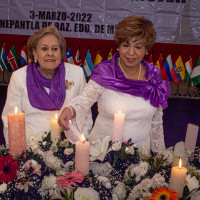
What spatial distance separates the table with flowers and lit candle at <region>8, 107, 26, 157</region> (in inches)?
1.8

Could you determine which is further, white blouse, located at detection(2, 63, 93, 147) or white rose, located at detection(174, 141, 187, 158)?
white blouse, located at detection(2, 63, 93, 147)

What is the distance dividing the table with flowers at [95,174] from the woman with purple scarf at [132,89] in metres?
0.49

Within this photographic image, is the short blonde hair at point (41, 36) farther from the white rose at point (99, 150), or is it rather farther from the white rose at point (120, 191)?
the white rose at point (120, 191)

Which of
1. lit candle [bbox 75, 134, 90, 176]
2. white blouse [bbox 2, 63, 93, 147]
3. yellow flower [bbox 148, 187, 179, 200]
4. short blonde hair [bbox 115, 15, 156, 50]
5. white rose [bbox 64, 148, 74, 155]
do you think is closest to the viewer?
yellow flower [bbox 148, 187, 179, 200]

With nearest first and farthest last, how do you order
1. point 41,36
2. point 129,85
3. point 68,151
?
1. point 68,151
2. point 129,85
3. point 41,36

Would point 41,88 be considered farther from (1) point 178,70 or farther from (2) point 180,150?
Result: (1) point 178,70

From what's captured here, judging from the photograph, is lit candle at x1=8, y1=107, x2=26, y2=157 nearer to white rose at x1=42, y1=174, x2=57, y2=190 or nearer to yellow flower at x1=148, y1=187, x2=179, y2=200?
white rose at x1=42, y1=174, x2=57, y2=190

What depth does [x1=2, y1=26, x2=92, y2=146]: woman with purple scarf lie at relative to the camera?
8.75 ft

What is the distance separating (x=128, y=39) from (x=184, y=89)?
626cm

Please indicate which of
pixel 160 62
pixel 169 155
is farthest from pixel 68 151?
pixel 160 62

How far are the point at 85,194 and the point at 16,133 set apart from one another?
0.48m

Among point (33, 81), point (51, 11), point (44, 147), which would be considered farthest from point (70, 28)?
point (44, 147)

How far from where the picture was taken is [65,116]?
1853 mm

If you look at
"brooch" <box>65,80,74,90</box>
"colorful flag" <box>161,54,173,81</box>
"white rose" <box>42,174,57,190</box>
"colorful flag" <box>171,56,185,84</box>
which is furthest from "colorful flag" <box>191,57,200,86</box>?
"white rose" <box>42,174,57,190</box>
